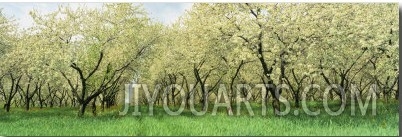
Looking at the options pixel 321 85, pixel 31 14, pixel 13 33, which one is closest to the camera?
pixel 31 14

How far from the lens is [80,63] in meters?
32.0

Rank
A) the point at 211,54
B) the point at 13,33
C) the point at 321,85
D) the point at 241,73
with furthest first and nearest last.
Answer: the point at 321,85 → the point at 241,73 → the point at 13,33 → the point at 211,54

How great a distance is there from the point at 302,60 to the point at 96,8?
13780 millimetres

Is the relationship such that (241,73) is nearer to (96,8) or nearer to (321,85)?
(321,85)

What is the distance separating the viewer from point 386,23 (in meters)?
25.0

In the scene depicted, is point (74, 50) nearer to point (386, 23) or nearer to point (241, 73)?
point (386, 23)

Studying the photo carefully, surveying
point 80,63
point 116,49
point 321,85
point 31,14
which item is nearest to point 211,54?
point 116,49

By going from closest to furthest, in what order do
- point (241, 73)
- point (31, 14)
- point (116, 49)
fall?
1. point (31, 14)
2. point (116, 49)
3. point (241, 73)

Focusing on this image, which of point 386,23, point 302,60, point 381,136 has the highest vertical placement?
point 386,23

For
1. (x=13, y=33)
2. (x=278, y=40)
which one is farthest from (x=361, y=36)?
(x=13, y=33)

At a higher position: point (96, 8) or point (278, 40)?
point (96, 8)

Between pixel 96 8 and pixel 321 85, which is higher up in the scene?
pixel 96 8

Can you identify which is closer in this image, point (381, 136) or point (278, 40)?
point (381, 136)

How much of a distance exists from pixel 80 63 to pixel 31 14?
13.5 feet
